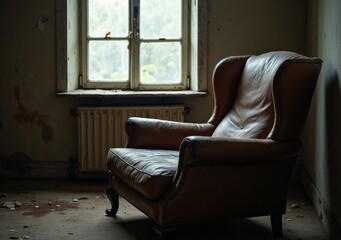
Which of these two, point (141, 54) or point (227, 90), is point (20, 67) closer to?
point (141, 54)

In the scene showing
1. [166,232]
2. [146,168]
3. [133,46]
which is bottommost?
[166,232]

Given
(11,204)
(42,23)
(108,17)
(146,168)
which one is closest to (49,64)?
(42,23)

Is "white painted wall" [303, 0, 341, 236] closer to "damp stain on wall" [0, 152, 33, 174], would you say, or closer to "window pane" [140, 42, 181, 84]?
"window pane" [140, 42, 181, 84]

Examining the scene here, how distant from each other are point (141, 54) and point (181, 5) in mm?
505

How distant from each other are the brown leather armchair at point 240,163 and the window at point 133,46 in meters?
1.29

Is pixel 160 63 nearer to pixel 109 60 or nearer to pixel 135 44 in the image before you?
pixel 135 44

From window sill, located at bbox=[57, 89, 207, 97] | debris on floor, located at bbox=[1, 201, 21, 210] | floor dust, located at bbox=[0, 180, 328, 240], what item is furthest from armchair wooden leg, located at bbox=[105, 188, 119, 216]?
window sill, located at bbox=[57, 89, 207, 97]

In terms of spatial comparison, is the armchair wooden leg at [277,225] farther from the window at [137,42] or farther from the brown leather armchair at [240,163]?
the window at [137,42]

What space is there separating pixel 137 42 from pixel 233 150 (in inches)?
81.4

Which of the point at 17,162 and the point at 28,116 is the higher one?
the point at 28,116

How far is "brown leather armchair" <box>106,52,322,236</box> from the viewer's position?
281 cm

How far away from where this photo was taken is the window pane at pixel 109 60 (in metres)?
4.69

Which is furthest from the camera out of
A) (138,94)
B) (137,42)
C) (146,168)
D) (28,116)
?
(137,42)

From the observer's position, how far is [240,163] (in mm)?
2883
